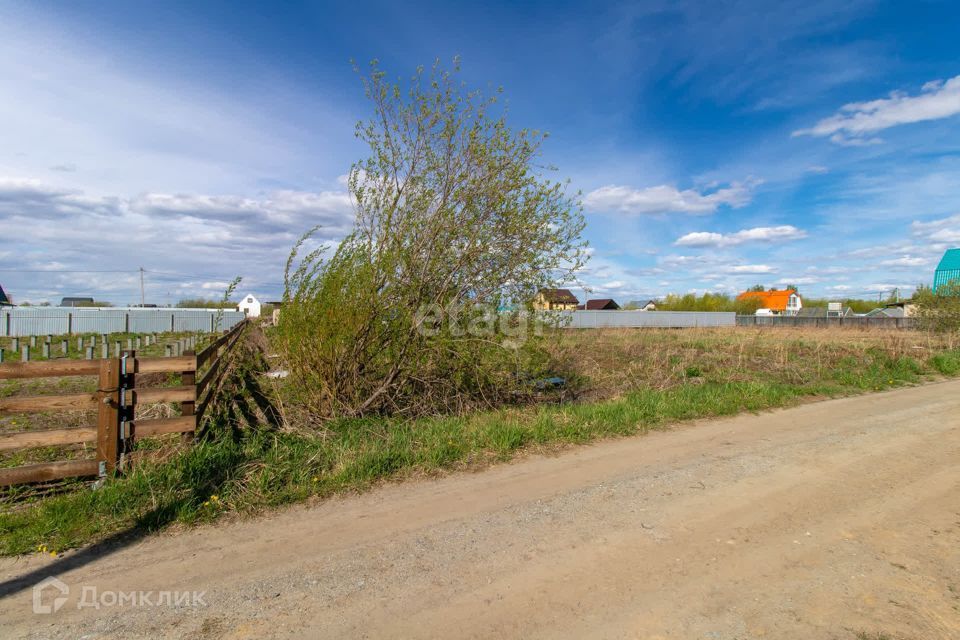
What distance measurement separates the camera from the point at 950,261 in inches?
2566

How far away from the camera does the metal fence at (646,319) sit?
53.8 metres

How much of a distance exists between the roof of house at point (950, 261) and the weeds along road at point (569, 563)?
80.3m

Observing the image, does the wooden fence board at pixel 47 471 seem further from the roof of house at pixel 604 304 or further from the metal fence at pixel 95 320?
the roof of house at pixel 604 304

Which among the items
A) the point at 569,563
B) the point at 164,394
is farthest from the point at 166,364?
the point at 569,563

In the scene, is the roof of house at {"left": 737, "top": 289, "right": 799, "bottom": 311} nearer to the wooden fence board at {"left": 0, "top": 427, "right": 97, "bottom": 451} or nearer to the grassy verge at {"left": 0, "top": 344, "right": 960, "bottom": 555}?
the grassy verge at {"left": 0, "top": 344, "right": 960, "bottom": 555}

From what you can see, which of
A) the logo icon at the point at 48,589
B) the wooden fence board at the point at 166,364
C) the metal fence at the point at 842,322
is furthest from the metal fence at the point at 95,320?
the metal fence at the point at 842,322

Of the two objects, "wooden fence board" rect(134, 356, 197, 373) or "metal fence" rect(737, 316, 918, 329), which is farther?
"metal fence" rect(737, 316, 918, 329)

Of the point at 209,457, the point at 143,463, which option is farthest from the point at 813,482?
the point at 143,463

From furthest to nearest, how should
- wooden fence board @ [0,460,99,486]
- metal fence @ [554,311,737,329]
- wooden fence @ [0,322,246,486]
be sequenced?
metal fence @ [554,311,737,329]
wooden fence @ [0,322,246,486]
wooden fence board @ [0,460,99,486]

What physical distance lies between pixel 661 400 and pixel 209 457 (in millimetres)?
7079

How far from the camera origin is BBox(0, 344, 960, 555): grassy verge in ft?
14.2

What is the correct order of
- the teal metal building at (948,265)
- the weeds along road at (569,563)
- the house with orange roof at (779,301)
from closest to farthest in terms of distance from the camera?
1. the weeds along road at (569,563)
2. the teal metal building at (948,265)
3. the house with orange roof at (779,301)

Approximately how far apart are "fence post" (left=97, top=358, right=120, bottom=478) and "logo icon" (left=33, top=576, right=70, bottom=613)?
1915 millimetres

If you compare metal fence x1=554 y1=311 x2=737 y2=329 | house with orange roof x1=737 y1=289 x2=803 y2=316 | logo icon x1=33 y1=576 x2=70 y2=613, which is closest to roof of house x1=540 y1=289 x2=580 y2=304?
logo icon x1=33 y1=576 x2=70 y2=613
